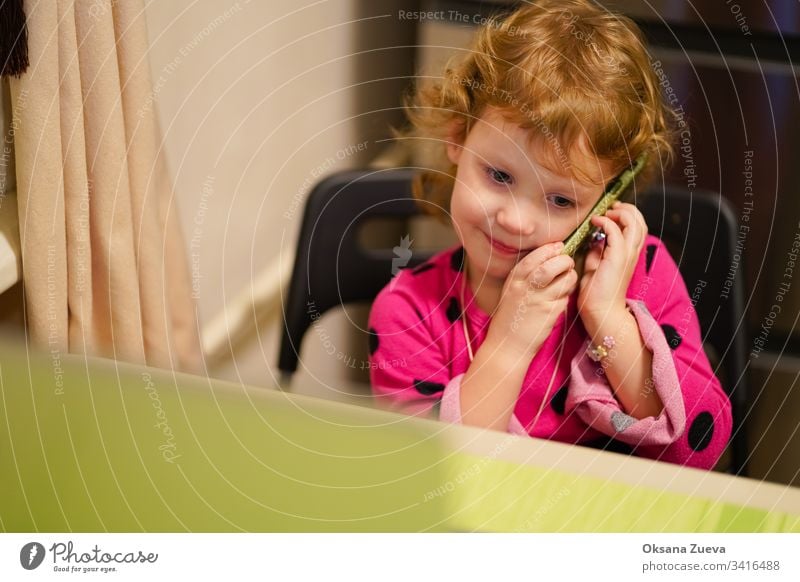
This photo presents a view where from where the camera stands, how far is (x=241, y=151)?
2.45 ft

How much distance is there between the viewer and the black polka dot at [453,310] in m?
0.67

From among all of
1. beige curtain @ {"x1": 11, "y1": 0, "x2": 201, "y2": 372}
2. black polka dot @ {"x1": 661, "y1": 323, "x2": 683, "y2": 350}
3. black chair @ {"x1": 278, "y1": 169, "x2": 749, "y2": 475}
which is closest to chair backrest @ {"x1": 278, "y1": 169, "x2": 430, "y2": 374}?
black chair @ {"x1": 278, "y1": 169, "x2": 749, "y2": 475}

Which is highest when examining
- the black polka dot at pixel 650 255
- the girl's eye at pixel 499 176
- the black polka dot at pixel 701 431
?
the girl's eye at pixel 499 176

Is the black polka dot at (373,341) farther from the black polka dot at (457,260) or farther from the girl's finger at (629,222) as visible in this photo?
the girl's finger at (629,222)

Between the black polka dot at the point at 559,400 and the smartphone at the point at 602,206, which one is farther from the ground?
the smartphone at the point at 602,206

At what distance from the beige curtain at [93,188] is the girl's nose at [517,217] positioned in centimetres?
26

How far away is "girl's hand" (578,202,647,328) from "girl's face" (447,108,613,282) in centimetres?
2

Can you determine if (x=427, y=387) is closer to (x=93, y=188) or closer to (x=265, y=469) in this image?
(x=265, y=469)

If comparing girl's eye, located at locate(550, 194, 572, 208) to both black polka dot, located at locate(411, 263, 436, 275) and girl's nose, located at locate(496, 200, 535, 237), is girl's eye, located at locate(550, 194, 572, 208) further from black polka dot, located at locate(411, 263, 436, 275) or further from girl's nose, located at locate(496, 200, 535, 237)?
black polka dot, located at locate(411, 263, 436, 275)

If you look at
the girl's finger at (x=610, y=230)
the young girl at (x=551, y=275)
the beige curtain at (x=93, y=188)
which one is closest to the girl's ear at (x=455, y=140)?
the young girl at (x=551, y=275)

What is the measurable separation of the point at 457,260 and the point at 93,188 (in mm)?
264

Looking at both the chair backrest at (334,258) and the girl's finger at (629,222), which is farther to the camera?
the chair backrest at (334,258)

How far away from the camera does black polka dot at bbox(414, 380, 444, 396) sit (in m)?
0.66

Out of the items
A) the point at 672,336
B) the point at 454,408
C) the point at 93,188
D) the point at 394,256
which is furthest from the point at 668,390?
the point at 93,188
